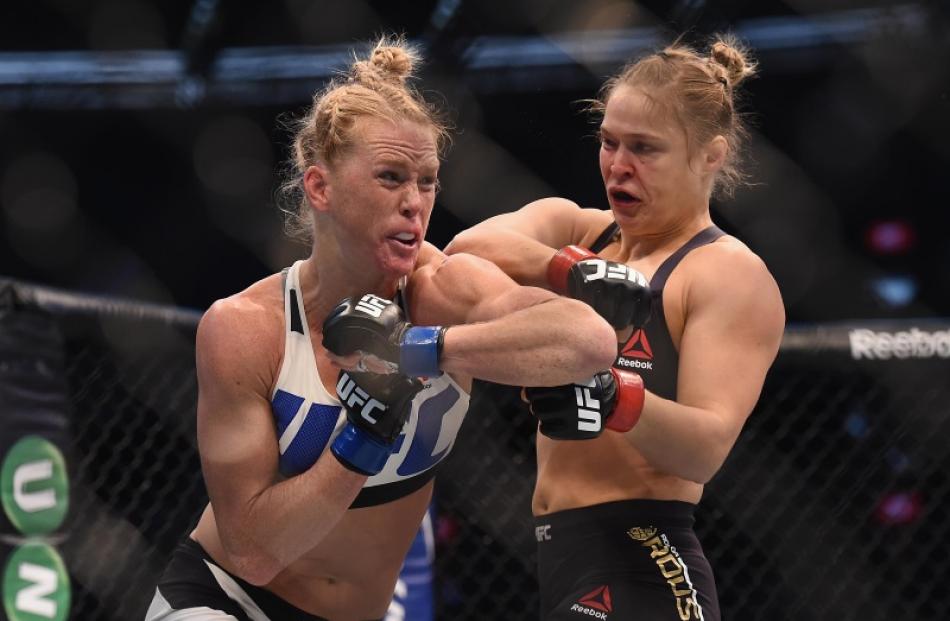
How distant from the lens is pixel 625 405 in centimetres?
157

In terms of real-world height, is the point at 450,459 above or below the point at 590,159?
below

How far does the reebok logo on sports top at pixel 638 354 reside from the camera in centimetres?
177

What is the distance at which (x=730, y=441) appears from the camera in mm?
1670

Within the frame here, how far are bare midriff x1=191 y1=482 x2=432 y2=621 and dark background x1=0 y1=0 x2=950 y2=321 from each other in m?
1.90

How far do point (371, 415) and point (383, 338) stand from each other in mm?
96

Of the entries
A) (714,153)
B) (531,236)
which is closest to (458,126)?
(531,236)

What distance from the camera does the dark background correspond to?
3.66 metres

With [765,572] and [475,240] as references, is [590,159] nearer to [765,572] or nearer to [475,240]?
[765,572]

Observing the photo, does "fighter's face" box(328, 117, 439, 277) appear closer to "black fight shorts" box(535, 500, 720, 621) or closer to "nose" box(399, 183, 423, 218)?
"nose" box(399, 183, 423, 218)

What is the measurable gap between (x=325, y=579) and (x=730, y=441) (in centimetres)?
63

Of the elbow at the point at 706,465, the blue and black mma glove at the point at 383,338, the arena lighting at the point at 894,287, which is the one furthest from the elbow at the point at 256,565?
the arena lighting at the point at 894,287

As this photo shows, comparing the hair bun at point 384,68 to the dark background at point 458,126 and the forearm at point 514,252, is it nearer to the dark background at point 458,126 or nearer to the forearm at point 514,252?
the forearm at point 514,252

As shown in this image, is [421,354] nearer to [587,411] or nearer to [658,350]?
[587,411]

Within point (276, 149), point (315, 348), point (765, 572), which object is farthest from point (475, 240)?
point (276, 149)
